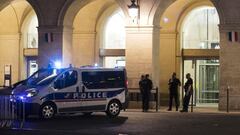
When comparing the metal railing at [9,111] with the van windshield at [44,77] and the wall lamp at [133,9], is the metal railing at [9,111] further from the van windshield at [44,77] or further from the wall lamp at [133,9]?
the wall lamp at [133,9]

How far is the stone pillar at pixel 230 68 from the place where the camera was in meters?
27.0

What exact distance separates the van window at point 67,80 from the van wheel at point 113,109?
5.63 feet

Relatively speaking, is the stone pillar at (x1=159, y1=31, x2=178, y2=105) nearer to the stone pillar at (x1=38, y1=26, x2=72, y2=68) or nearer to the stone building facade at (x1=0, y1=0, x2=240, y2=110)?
the stone building facade at (x1=0, y1=0, x2=240, y2=110)

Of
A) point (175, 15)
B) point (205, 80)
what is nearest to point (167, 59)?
point (205, 80)

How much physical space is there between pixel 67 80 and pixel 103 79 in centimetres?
150

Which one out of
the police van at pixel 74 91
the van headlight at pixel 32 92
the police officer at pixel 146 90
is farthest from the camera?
the police officer at pixel 146 90

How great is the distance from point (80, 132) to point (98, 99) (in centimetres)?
520

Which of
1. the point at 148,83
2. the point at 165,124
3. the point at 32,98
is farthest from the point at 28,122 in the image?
the point at 148,83

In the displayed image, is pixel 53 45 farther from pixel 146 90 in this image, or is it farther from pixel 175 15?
pixel 175 15

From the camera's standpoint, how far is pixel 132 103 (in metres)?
28.5

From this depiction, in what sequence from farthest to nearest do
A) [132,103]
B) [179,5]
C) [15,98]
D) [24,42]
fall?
[24,42] → [179,5] → [132,103] → [15,98]

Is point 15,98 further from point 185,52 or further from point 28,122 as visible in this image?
point 185,52

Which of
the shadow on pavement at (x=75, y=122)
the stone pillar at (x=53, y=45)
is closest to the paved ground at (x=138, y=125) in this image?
the shadow on pavement at (x=75, y=122)

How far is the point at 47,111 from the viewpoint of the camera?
862 inches
